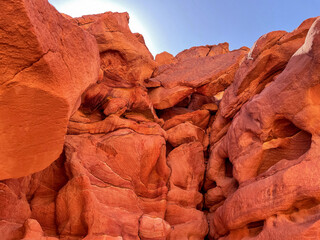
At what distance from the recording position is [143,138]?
830 centimetres

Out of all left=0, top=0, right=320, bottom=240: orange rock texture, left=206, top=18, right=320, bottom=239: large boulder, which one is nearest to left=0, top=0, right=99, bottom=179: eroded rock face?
left=0, top=0, right=320, bottom=240: orange rock texture

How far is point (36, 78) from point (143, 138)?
17.4 feet

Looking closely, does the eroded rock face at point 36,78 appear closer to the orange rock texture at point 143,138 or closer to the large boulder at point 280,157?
the orange rock texture at point 143,138

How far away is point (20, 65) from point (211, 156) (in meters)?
7.87

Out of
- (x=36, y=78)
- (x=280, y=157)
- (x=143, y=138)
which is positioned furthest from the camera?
(x=143, y=138)

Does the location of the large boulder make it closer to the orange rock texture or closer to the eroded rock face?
the orange rock texture

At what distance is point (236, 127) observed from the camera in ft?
26.5

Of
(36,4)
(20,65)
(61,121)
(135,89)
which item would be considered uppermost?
(135,89)

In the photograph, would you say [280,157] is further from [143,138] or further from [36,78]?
[36,78]

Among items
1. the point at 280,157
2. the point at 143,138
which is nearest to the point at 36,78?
the point at 143,138

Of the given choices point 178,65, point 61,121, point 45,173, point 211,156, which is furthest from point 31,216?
point 178,65

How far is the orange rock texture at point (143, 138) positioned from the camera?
11.6ft

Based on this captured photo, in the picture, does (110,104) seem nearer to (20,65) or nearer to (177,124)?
(177,124)

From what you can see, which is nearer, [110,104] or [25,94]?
[25,94]
